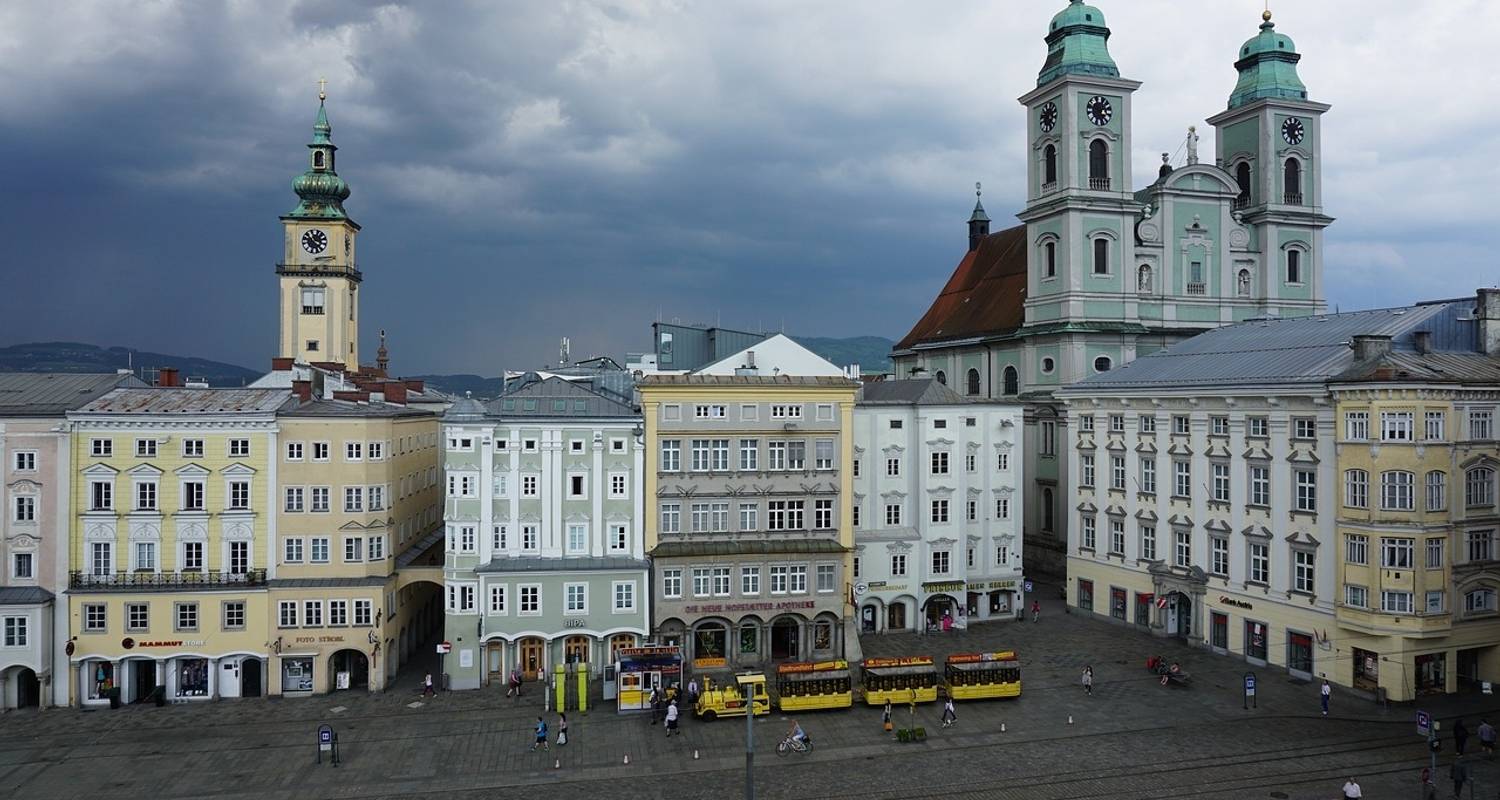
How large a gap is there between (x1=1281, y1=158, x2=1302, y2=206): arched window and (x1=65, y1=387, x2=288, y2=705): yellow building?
2975 inches

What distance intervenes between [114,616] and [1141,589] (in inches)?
2120

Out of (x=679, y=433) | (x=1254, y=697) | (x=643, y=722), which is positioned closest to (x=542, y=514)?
(x=679, y=433)

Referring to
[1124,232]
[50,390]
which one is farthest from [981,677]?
[50,390]

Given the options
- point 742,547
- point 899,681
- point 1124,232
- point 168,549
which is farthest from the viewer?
point 1124,232

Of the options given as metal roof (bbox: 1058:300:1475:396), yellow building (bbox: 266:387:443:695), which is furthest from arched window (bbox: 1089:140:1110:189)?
yellow building (bbox: 266:387:443:695)

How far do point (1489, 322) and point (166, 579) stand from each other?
6503 centimetres

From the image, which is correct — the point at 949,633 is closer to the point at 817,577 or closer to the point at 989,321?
the point at 817,577

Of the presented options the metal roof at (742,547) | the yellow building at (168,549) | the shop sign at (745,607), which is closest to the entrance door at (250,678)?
the yellow building at (168,549)

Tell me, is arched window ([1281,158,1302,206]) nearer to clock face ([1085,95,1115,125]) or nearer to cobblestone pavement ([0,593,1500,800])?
clock face ([1085,95,1115,125])

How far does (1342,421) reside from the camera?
46.4 metres

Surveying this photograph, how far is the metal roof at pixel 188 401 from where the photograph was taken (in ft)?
160

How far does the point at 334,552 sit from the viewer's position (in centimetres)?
4994

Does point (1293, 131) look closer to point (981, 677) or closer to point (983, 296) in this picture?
point (983, 296)

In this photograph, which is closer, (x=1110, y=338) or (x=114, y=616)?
(x=114, y=616)
